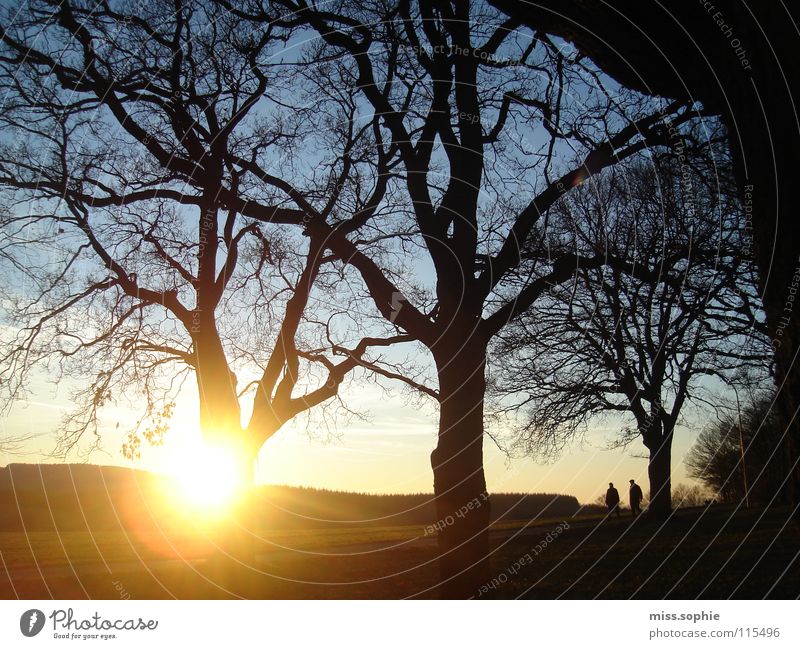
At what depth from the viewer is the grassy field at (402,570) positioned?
444 inches

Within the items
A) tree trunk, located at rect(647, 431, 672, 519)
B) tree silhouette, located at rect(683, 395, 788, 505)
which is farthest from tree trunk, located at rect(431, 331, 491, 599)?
tree trunk, located at rect(647, 431, 672, 519)

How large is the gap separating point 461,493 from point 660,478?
11.6m

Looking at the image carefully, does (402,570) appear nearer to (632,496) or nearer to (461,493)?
(461,493)

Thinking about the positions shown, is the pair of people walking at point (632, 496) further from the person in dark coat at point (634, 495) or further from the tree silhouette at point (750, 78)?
the tree silhouette at point (750, 78)

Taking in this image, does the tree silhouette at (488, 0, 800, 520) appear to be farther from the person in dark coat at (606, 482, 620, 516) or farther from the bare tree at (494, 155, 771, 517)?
the person in dark coat at (606, 482, 620, 516)

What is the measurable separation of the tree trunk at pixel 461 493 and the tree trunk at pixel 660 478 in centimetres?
988

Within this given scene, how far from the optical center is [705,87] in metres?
6.12

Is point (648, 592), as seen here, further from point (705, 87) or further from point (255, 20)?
point (255, 20)

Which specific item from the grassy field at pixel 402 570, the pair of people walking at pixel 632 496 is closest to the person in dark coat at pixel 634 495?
the pair of people walking at pixel 632 496

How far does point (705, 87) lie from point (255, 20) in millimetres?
8382

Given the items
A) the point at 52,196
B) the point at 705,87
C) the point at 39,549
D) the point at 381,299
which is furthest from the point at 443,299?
the point at 39,549

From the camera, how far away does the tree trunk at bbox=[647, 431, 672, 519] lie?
60.7ft

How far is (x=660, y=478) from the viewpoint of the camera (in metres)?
19.2

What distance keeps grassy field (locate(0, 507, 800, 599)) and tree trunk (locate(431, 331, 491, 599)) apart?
1.19 feet
